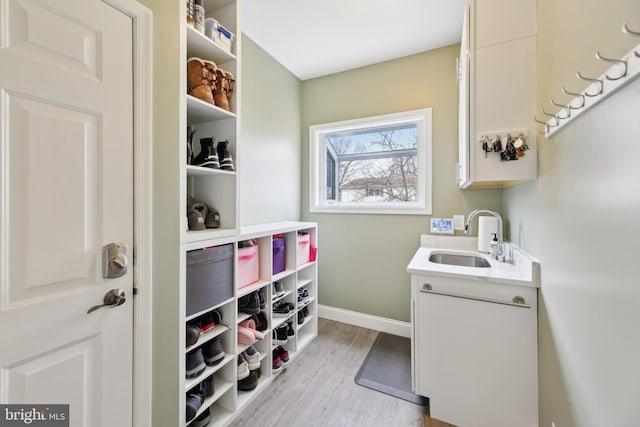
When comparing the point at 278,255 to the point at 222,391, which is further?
the point at 278,255

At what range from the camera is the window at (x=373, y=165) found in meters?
2.35

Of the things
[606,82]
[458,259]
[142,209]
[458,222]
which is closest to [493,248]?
[458,259]

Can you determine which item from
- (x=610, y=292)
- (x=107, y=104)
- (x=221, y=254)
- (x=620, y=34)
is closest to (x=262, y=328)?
(x=221, y=254)

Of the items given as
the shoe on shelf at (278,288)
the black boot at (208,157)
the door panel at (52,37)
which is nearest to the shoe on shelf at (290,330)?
the shoe on shelf at (278,288)

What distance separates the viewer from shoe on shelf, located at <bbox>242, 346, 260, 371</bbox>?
158cm

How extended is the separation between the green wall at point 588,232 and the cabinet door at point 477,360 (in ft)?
0.24

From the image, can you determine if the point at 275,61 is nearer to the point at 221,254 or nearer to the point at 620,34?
the point at 221,254

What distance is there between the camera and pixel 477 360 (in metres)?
1.32

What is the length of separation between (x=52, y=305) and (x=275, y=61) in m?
2.43

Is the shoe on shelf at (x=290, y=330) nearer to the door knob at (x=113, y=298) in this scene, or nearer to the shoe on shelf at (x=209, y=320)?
the shoe on shelf at (x=209, y=320)

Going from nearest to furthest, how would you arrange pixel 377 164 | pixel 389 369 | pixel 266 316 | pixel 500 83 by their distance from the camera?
pixel 500 83
pixel 266 316
pixel 389 369
pixel 377 164

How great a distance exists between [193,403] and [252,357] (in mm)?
428

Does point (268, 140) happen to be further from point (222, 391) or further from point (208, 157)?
point (222, 391)

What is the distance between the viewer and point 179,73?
1.12 metres
